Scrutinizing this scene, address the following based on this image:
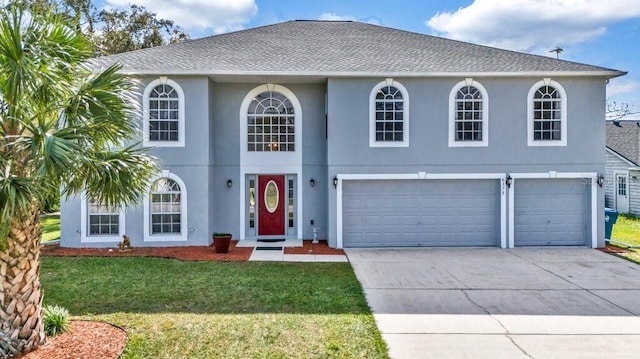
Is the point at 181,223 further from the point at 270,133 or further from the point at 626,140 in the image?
the point at 626,140

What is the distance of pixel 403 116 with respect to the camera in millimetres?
12586

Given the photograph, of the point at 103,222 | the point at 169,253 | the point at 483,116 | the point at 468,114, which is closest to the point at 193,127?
the point at 169,253

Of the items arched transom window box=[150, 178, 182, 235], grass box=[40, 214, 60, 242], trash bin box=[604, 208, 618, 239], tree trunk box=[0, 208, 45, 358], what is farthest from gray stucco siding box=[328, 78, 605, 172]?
grass box=[40, 214, 60, 242]

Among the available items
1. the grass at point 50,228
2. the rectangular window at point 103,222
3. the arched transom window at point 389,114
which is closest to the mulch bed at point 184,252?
the rectangular window at point 103,222

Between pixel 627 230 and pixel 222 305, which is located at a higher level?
pixel 627 230

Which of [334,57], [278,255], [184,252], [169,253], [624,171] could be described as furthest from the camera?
[624,171]

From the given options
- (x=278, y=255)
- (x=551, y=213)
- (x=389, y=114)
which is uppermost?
(x=389, y=114)

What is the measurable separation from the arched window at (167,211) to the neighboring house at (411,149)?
0.03 metres

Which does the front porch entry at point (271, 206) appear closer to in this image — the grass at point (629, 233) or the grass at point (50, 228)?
the grass at point (50, 228)

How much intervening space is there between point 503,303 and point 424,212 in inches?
215

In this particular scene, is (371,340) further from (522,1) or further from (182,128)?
(522,1)

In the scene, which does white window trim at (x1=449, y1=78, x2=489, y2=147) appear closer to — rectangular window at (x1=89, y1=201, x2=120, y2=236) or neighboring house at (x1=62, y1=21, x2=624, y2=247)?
neighboring house at (x1=62, y1=21, x2=624, y2=247)

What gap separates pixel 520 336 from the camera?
19.8 ft

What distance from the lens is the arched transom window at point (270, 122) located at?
13383 millimetres
